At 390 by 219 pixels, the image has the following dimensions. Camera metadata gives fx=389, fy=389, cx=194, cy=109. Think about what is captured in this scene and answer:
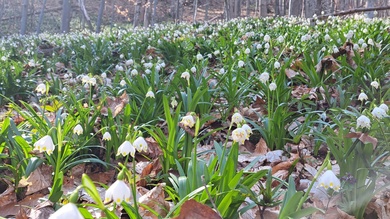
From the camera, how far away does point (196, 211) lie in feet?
3.95

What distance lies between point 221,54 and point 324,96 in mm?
2086

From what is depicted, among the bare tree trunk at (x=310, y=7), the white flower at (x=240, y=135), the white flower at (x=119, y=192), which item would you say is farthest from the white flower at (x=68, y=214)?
the bare tree trunk at (x=310, y=7)

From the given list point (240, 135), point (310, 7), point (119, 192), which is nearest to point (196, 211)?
point (119, 192)

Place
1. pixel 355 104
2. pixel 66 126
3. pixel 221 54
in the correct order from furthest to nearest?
pixel 221 54
pixel 355 104
pixel 66 126

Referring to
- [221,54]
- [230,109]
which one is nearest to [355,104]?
[230,109]

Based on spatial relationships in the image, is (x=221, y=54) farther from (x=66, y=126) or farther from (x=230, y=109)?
(x=66, y=126)

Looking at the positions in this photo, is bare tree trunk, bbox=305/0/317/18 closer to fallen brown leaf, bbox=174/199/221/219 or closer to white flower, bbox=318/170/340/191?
white flower, bbox=318/170/340/191

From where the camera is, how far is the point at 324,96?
317 cm

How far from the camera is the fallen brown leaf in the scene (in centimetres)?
119

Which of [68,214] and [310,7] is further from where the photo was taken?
[310,7]

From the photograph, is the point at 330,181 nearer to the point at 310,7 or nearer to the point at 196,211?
the point at 196,211

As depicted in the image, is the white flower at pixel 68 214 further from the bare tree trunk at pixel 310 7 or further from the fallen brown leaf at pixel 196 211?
the bare tree trunk at pixel 310 7

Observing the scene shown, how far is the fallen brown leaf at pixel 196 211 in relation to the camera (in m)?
1.19

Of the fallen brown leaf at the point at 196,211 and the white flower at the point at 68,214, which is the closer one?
the white flower at the point at 68,214
